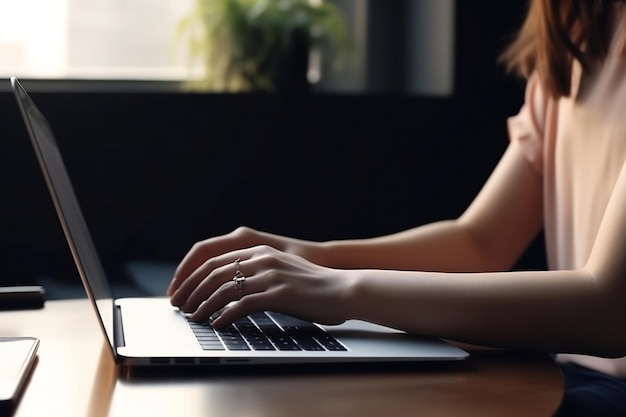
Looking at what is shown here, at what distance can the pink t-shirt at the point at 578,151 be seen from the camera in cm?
104

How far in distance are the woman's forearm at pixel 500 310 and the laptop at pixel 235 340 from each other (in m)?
0.02

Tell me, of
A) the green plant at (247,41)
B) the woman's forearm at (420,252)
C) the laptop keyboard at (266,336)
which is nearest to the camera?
the laptop keyboard at (266,336)

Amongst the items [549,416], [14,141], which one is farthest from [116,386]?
[14,141]

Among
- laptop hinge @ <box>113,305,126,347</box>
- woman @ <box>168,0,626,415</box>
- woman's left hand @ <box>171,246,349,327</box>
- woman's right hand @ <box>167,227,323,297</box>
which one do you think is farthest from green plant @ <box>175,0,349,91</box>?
woman's left hand @ <box>171,246,349,327</box>

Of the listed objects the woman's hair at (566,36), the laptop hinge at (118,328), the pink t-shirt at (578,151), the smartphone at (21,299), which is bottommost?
the smartphone at (21,299)

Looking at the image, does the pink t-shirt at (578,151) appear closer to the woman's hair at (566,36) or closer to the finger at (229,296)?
the woman's hair at (566,36)

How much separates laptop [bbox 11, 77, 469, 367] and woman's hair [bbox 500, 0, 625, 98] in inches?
18.4

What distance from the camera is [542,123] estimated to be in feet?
4.05

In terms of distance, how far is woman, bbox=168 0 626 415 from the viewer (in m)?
0.78

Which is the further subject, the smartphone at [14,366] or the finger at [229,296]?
the finger at [229,296]

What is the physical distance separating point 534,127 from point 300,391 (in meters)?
0.70

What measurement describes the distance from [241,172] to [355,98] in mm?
287

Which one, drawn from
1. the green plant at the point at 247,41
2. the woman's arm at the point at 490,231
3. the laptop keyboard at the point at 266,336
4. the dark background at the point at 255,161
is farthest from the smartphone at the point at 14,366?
the green plant at the point at 247,41

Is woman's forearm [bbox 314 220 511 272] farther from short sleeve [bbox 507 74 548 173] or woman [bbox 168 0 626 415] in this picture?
short sleeve [bbox 507 74 548 173]
